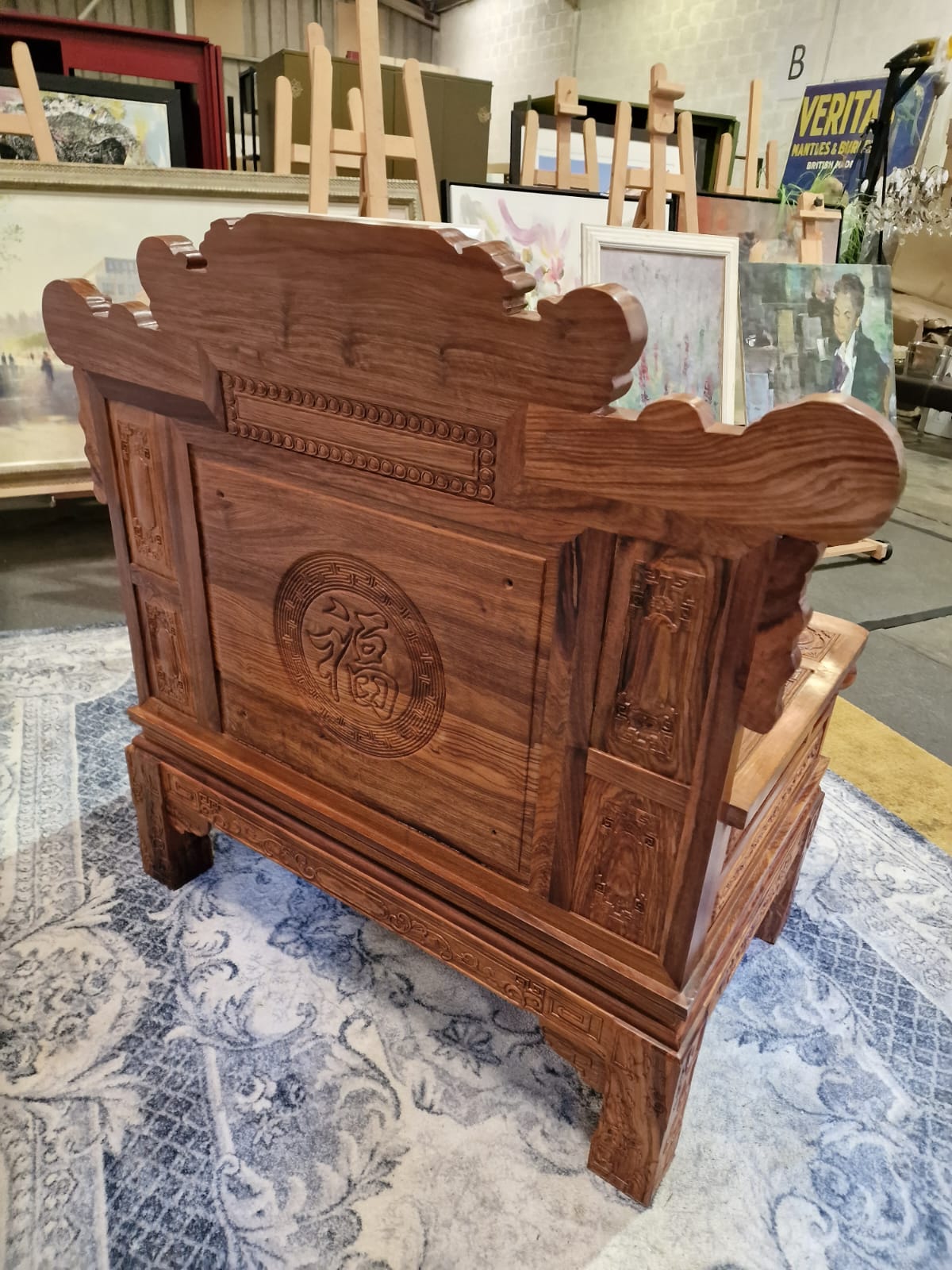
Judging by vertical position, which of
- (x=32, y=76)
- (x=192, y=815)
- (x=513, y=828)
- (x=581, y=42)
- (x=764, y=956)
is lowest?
(x=764, y=956)

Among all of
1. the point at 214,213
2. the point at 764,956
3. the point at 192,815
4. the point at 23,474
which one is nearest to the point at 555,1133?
the point at 764,956

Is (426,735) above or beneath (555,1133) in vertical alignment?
above

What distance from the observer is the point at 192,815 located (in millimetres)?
1409

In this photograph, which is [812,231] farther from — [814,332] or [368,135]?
[368,135]

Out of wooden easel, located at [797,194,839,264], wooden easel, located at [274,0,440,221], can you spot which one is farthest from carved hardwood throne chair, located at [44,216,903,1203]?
wooden easel, located at [797,194,839,264]

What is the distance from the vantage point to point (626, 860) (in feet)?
3.06

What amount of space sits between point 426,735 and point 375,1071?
0.53 m

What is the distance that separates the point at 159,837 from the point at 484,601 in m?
0.89

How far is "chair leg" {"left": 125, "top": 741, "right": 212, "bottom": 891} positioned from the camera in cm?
142

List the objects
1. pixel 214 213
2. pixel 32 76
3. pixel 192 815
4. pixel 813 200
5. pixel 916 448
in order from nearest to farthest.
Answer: pixel 192 815
pixel 32 76
pixel 214 213
pixel 813 200
pixel 916 448

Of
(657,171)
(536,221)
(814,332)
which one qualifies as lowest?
(814,332)

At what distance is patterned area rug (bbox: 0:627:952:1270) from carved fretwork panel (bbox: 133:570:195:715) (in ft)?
1.32

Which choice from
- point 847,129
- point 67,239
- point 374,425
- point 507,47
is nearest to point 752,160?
point 847,129

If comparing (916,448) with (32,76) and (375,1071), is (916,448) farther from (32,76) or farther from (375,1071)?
(375,1071)
